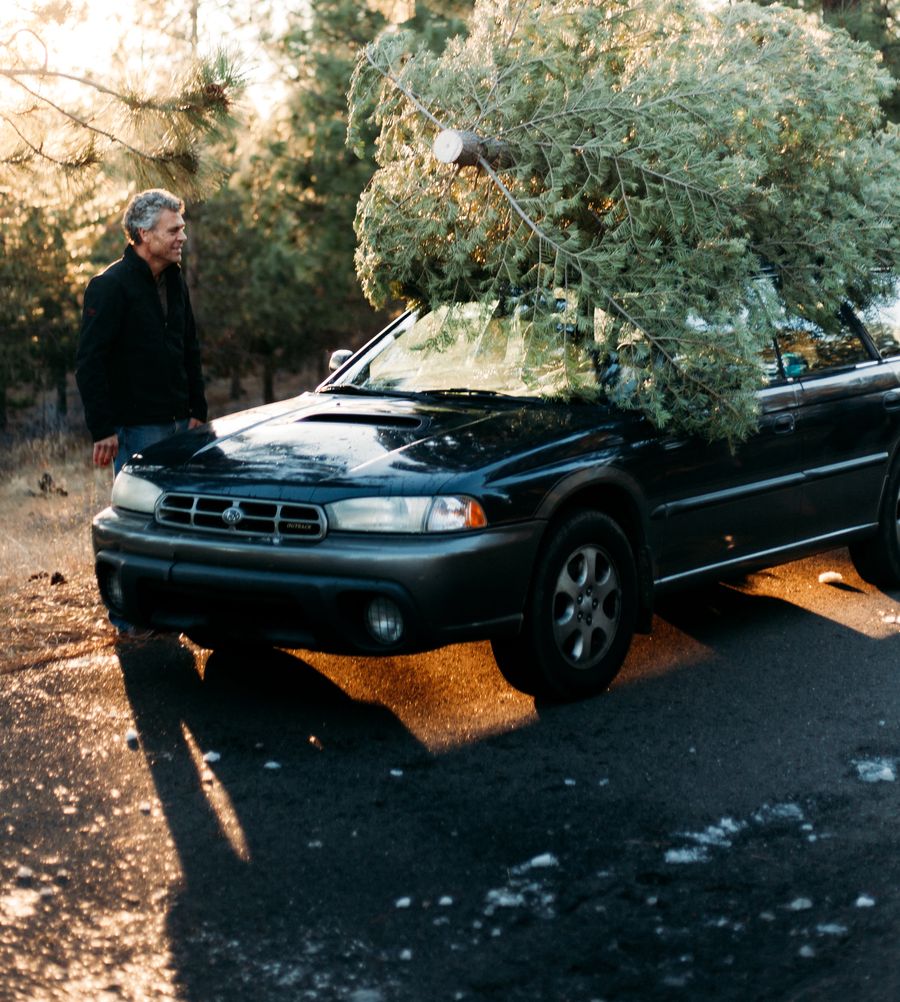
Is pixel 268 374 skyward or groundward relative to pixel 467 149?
groundward

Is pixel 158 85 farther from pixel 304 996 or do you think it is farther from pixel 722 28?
pixel 304 996

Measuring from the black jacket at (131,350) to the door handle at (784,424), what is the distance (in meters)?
2.74

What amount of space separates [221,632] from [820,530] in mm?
3029

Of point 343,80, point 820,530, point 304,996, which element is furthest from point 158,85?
point 343,80

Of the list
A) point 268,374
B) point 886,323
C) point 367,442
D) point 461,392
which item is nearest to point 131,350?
point 461,392

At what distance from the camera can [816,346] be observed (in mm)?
7379

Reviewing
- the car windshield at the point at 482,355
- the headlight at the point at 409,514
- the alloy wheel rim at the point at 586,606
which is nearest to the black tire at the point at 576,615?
the alloy wheel rim at the point at 586,606

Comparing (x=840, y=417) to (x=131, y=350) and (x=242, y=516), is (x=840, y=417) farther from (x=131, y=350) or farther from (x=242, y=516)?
(x=131, y=350)

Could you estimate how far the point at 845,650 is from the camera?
684cm

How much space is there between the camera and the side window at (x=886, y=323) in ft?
25.4

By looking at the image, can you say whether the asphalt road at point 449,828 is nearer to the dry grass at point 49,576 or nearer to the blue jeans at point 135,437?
the dry grass at point 49,576

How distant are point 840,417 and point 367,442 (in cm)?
256

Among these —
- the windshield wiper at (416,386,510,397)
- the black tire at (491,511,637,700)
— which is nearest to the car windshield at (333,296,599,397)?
the windshield wiper at (416,386,510,397)

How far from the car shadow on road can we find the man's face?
181cm
